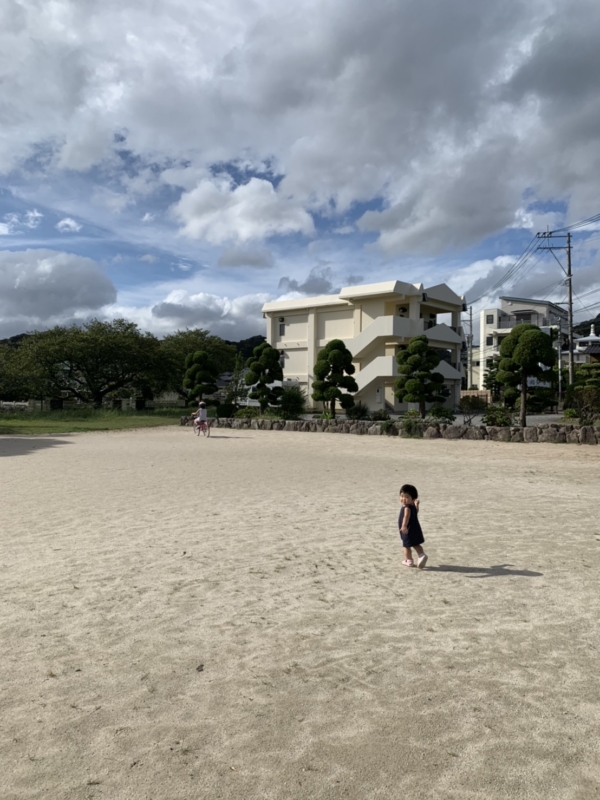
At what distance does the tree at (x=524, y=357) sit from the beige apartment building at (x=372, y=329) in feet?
41.0

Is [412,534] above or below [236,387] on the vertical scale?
below

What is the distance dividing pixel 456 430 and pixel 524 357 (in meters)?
3.85

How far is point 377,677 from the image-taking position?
11.0 feet

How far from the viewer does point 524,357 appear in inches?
829

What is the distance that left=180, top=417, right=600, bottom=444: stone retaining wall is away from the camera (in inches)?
728

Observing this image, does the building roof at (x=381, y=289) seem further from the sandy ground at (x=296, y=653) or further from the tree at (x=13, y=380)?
the sandy ground at (x=296, y=653)

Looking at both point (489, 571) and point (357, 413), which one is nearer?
point (489, 571)

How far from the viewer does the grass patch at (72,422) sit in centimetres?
2477

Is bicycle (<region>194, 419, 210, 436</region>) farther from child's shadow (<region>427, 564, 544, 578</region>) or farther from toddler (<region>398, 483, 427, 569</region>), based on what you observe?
child's shadow (<region>427, 564, 544, 578</region>)

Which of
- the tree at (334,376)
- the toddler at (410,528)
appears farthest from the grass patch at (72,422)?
the toddler at (410,528)

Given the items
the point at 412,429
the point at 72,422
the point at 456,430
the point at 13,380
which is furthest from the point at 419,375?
the point at 13,380

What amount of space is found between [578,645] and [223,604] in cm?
253

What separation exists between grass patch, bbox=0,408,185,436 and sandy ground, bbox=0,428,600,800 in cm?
1760

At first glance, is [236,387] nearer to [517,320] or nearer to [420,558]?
[420,558]
